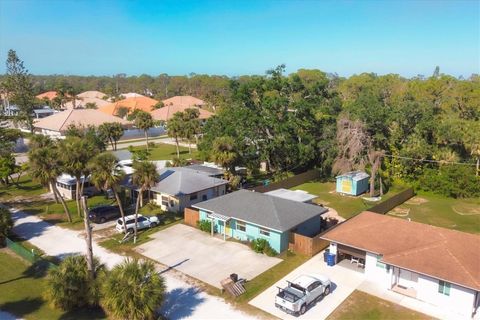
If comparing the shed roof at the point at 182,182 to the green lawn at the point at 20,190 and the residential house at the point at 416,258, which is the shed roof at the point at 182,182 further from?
the green lawn at the point at 20,190

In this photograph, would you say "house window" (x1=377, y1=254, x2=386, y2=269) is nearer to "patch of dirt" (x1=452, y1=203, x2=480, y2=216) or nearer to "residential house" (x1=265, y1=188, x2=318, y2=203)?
"residential house" (x1=265, y1=188, x2=318, y2=203)

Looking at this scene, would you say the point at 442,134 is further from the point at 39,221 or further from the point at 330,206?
the point at 39,221

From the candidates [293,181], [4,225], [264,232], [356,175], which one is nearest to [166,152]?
[293,181]

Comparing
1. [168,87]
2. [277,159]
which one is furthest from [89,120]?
[168,87]

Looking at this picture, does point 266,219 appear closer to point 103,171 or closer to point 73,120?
point 103,171

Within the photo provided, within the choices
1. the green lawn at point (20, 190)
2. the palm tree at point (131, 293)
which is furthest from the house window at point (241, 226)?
the green lawn at point (20, 190)

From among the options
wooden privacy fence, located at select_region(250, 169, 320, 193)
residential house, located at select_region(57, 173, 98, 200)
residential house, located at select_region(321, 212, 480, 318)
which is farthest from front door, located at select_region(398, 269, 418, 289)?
residential house, located at select_region(57, 173, 98, 200)
